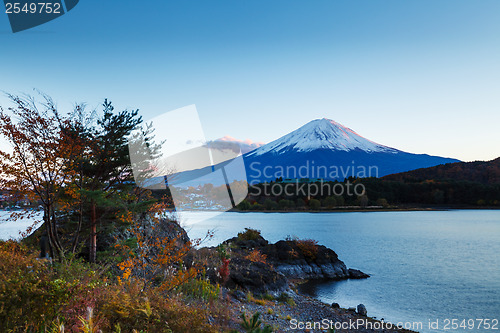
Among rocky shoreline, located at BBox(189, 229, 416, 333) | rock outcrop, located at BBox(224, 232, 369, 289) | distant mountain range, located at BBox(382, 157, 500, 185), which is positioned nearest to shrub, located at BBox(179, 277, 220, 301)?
rocky shoreline, located at BBox(189, 229, 416, 333)

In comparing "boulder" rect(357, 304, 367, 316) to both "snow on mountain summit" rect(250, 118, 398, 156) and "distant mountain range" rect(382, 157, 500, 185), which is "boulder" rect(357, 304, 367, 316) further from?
"snow on mountain summit" rect(250, 118, 398, 156)

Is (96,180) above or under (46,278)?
above

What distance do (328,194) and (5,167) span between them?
9126 cm

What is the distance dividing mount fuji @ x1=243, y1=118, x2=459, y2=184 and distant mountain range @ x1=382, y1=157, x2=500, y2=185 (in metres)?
61.6

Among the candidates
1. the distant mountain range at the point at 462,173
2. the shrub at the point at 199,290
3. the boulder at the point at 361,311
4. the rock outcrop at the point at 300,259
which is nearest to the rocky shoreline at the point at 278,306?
the boulder at the point at 361,311

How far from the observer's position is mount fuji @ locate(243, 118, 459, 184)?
161 meters

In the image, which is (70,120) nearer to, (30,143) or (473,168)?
(30,143)

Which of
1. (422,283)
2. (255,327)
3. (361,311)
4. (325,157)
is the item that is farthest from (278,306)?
(325,157)

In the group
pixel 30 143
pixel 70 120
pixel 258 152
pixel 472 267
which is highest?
pixel 258 152

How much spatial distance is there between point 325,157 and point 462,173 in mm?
89574

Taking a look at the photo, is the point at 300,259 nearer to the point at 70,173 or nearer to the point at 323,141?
the point at 70,173

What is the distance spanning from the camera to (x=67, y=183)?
29.3ft

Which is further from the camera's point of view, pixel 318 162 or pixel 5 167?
pixel 318 162

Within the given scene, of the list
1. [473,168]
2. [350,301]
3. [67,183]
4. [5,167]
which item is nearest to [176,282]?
[67,183]
